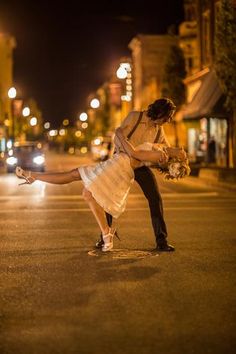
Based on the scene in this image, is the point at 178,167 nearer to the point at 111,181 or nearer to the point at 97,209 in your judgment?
the point at 111,181

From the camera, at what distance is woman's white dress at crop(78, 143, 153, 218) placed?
9359mm

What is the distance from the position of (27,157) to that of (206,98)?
30.3 ft

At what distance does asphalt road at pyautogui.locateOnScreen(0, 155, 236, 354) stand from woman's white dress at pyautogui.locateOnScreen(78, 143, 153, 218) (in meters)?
0.63

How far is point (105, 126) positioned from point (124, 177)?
87.5 meters

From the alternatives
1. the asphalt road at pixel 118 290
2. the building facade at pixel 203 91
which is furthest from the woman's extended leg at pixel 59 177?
the building facade at pixel 203 91

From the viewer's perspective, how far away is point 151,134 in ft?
31.7

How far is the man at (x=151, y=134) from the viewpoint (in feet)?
31.3

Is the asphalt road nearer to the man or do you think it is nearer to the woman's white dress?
the man

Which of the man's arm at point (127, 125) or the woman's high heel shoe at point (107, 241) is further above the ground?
the man's arm at point (127, 125)

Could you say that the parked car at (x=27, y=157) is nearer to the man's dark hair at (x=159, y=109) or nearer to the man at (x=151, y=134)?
the man at (x=151, y=134)

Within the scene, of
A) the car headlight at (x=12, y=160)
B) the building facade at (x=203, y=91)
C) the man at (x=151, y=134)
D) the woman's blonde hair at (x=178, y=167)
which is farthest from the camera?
the car headlight at (x=12, y=160)

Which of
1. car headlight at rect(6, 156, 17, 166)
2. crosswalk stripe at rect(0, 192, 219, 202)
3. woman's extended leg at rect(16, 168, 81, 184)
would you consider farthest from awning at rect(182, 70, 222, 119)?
woman's extended leg at rect(16, 168, 81, 184)

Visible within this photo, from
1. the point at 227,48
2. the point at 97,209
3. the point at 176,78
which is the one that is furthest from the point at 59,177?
the point at 176,78

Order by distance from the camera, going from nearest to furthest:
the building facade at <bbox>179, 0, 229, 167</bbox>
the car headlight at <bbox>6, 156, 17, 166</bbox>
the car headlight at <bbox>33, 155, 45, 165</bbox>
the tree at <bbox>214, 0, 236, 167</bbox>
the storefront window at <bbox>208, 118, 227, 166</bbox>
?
the tree at <bbox>214, 0, 236, 167</bbox> → the car headlight at <bbox>33, 155, 45, 165</bbox> → the building facade at <bbox>179, 0, 229, 167</bbox> → the car headlight at <bbox>6, 156, 17, 166</bbox> → the storefront window at <bbox>208, 118, 227, 166</bbox>
